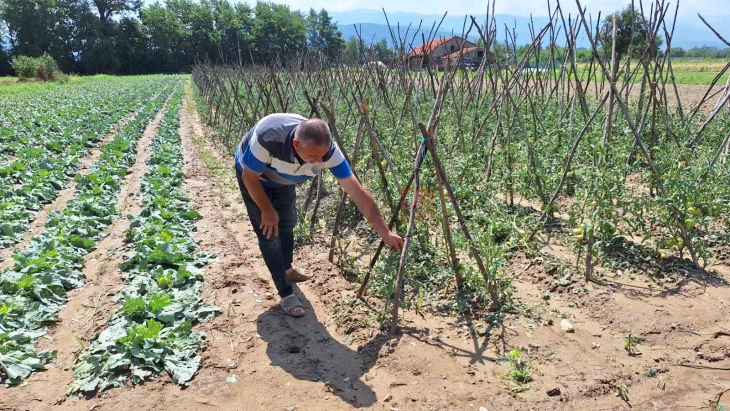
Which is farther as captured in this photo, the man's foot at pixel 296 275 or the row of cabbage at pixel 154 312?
the man's foot at pixel 296 275

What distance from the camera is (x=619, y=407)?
239cm

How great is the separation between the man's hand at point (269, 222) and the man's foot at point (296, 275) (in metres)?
0.79

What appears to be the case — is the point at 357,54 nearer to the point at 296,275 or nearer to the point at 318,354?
the point at 296,275

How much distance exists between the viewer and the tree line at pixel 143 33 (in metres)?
52.9

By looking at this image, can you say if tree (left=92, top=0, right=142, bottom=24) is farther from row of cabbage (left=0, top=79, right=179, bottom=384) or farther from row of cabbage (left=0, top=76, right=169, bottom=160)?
row of cabbage (left=0, top=79, right=179, bottom=384)

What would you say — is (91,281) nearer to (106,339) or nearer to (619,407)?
(106,339)

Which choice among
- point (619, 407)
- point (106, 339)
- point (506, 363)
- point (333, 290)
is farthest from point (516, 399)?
point (106, 339)

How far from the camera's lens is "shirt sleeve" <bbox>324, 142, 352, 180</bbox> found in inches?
114

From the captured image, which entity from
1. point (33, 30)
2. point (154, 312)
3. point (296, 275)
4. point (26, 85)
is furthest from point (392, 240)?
point (33, 30)

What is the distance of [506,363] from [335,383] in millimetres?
977

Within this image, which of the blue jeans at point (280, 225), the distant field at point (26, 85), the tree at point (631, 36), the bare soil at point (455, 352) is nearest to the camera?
the bare soil at point (455, 352)

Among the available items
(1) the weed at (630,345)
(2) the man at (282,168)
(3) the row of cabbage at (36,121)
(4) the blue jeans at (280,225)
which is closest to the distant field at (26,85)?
(3) the row of cabbage at (36,121)

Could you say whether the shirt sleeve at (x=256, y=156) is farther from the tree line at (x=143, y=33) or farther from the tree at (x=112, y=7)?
the tree at (x=112, y=7)

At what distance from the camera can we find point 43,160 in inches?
311
